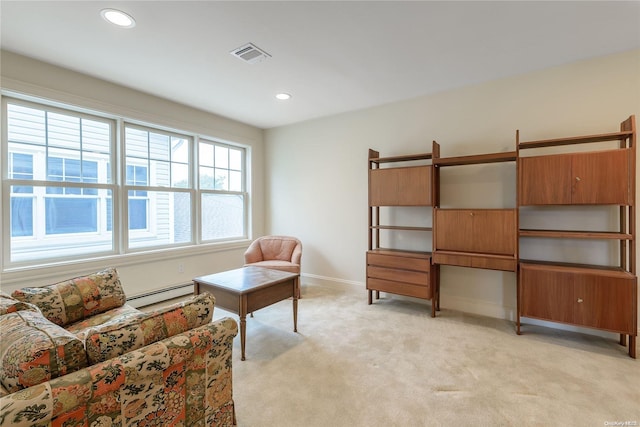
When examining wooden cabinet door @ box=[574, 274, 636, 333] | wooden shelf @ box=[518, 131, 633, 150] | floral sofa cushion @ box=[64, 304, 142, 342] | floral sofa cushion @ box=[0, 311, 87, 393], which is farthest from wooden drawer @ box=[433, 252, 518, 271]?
floral sofa cushion @ box=[0, 311, 87, 393]

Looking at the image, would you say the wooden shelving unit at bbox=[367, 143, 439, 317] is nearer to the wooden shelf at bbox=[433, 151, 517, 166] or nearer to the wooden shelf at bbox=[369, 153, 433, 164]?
the wooden shelf at bbox=[369, 153, 433, 164]

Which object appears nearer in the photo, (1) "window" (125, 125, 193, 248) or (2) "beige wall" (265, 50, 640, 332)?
(2) "beige wall" (265, 50, 640, 332)

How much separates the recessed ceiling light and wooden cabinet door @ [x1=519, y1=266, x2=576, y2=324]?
3799 millimetres

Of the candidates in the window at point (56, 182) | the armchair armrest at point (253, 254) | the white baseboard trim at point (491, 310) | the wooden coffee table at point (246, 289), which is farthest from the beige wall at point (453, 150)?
the window at point (56, 182)

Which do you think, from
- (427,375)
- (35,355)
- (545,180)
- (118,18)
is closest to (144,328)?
(35,355)

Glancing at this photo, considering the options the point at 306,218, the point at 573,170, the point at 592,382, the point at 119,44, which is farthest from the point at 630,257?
the point at 119,44

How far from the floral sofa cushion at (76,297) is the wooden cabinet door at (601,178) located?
384cm

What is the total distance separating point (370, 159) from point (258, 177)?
2215 mm

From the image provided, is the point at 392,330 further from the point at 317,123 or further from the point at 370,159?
the point at 317,123

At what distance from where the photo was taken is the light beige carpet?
166cm

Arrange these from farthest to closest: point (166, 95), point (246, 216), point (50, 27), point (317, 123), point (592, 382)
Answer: point (246, 216)
point (317, 123)
point (166, 95)
point (50, 27)
point (592, 382)

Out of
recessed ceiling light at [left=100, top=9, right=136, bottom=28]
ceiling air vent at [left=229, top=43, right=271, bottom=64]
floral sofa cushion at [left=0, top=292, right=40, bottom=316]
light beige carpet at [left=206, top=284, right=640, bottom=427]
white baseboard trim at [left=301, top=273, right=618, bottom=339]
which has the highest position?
recessed ceiling light at [left=100, top=9, right=136, bottom=28]

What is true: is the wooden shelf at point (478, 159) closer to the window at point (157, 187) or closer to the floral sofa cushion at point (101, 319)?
the floral sofa cushion at point (101, 319)

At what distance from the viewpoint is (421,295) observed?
3.09m
